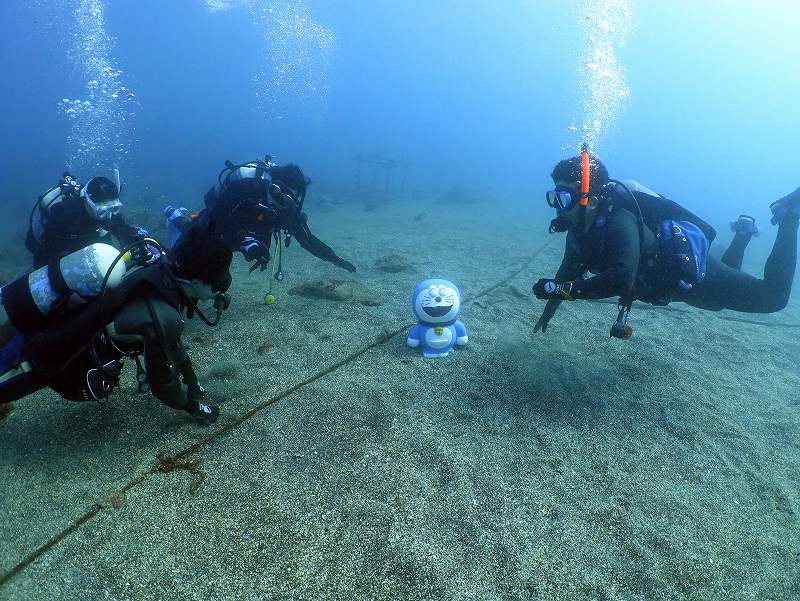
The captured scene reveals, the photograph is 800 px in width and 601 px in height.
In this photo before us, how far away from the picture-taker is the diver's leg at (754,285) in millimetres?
5871

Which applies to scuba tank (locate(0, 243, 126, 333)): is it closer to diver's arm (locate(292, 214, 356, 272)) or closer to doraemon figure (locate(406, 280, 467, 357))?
doraemon figure (locate(406, 280, 467, 357))

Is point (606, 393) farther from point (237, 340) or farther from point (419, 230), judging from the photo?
point (419, 230)

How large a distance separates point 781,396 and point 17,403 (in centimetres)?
934

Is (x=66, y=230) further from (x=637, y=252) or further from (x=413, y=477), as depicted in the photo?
(x=637, y=252)

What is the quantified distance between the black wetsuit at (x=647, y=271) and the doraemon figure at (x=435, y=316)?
61.6 inches

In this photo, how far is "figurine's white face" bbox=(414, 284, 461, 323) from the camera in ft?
17.7

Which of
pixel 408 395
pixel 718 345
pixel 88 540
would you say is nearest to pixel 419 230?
pixel 718 345

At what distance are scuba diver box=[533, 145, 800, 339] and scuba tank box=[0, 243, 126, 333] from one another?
4255 millimetres

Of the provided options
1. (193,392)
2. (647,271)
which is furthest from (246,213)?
(647,271)

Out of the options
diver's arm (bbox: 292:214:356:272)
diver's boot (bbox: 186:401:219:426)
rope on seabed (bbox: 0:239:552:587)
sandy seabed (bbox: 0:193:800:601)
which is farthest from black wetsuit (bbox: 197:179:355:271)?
diver's boot (bbox: 186:401:219:426)

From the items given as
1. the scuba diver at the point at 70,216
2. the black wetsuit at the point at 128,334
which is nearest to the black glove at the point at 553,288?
the black wetsuit at the point at 128,334

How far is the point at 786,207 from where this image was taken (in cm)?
601

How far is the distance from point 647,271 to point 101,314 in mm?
5852

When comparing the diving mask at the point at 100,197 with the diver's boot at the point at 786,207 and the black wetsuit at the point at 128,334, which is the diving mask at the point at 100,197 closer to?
the black wetsuit at the point at 128,334
